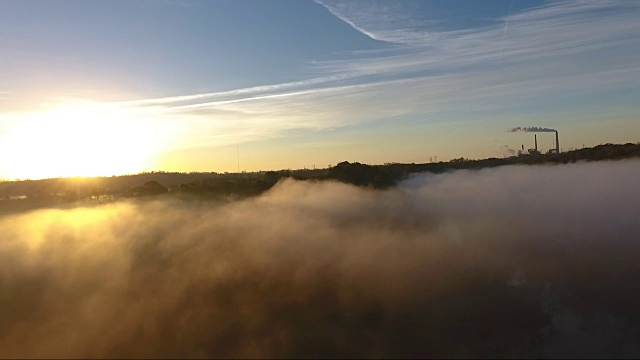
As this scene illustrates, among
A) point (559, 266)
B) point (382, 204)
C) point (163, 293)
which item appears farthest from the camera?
point (382, 204)

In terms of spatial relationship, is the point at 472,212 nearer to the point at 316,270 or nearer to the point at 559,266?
the point at 559,266

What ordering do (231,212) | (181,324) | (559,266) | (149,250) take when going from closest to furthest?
1. (181,324)
2. (559,266)
3. (149,250)
4. (231,212)

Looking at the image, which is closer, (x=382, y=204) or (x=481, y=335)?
(x=481, y=335)

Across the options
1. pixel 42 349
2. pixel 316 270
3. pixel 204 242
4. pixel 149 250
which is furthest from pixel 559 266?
pixel 42 349

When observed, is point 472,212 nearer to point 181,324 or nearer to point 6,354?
point 181,324

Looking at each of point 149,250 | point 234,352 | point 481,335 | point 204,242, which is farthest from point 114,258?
point 481,335

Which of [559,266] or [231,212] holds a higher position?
[231,212]
